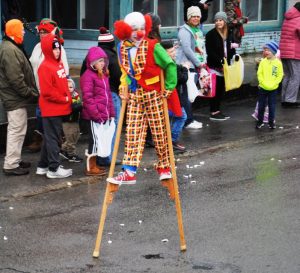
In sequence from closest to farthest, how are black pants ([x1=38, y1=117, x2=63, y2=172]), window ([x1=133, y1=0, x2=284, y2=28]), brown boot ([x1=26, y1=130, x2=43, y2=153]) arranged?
black pants ([x1=38, y1=117, x2=63, y2=172]) → brown boot ([x1=26, y1=130, x2=43, y2=153]) → window ([x1=133, y1=0, x2=284, y2=28])

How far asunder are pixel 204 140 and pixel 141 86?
15.9 ft

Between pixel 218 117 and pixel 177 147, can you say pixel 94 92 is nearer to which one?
pixel 177 147

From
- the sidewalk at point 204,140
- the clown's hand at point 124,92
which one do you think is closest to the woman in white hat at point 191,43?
the sidewalk at point 204,140

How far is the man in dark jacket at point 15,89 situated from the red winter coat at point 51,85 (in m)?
0.38

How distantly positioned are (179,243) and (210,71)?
20.9 feet

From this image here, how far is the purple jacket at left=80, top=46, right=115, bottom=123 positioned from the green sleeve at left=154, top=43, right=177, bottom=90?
2.57 meters

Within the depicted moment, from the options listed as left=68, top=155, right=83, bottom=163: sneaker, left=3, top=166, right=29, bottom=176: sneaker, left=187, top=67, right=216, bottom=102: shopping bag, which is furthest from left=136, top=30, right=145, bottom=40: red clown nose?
left=187, top=67, right=216, bottom=102: shopping bag

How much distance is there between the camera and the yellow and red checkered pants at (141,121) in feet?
24.8

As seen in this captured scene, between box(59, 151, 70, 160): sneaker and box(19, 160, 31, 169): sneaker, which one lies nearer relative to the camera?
box(19, 160, 31, 169): sneaker

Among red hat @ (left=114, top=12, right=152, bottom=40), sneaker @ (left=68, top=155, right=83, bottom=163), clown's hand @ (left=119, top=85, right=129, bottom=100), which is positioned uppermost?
red hat @ (left=114, top=12, right=152, bottom=40)

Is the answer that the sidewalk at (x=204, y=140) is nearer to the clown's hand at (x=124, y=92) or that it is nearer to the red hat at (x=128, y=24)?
the clown's hand at (x=124, y=92)

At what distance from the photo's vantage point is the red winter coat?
972cm

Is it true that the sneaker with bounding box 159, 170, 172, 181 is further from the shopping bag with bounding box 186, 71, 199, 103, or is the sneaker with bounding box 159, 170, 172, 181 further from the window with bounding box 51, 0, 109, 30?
the window with bounding box 51, 0, 109, 30

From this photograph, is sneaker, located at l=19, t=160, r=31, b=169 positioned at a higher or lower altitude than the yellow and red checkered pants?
lower
